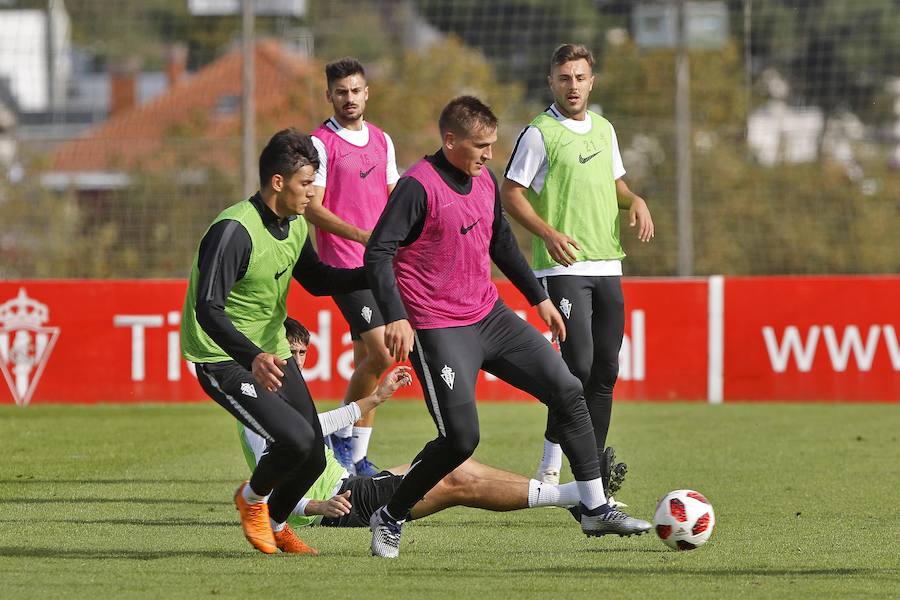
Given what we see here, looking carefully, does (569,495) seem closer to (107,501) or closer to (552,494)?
(552,494)

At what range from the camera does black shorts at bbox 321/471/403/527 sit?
754cm

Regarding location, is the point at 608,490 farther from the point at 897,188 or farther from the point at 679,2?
the point at 897,188

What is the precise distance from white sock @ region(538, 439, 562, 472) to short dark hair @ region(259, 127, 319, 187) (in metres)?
2.30

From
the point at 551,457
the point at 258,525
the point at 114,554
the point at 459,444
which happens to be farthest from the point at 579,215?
the point at 114,554

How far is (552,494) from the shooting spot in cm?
713

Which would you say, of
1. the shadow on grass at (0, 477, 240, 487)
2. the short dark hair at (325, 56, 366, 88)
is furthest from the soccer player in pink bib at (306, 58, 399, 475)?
the shadow on grass at (0, 477, 240, 487)

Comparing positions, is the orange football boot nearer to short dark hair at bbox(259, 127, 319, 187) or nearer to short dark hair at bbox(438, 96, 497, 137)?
short dark hair at bbox(259, 127, 319, 187)

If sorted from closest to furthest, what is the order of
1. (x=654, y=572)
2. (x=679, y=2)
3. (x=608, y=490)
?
(x=654, y=572) → (x=608, y=490) → (x=679, y=2)

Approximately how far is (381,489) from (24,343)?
25.6 ft

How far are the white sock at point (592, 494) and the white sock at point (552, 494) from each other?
0.09 metres

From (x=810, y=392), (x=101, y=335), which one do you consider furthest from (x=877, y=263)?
(x=101, y=335)

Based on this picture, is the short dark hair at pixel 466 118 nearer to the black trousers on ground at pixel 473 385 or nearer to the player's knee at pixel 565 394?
the black trousers on ground at pixel 473 385

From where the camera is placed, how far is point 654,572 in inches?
249

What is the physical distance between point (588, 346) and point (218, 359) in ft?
6.81
